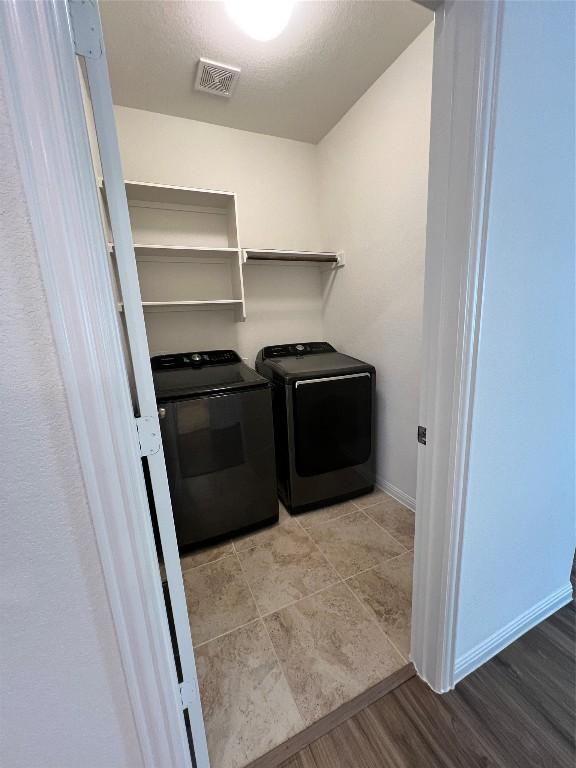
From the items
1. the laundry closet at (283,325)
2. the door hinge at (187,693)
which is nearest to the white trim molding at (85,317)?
the door hinge at (187,693)

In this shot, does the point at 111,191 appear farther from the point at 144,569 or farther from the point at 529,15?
the point at 529,15

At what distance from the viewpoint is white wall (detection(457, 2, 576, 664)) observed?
794 mm

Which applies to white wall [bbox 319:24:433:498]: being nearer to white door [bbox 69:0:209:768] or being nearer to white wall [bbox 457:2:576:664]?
white wall [bbox 457:2:576:664]

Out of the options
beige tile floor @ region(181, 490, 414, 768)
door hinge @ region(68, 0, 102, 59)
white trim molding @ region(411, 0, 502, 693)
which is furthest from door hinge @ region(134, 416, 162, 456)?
beige tile floor @ region(181, 490, 414, 768)

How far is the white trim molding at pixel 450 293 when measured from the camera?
2.42ft

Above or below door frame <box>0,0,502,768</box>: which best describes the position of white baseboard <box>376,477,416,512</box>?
below

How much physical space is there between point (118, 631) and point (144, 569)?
0.13 meters

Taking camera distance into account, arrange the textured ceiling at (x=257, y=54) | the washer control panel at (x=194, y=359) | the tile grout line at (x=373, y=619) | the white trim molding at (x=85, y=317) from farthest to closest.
A: the washer control panel at (x=194, y=359)
the textured ceiling at (x=257, y=54)
the tile grout line at (x=373, y=619)
the white trim molding at (x=85, y=317)

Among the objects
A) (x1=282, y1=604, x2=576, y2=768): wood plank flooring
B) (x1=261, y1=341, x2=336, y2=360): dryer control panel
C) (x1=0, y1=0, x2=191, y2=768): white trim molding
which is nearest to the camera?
(x1=0, y1=0, x2=191, y2=768): white trim molding

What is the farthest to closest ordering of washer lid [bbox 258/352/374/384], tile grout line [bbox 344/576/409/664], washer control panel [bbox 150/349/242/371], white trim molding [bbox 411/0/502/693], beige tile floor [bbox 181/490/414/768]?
washer control panel [bbox 150/349/242/371]
washer lid [bbox 258/352/374/384]
tile grout line [bbox 344/576/409/664]
beige tile floor [bbox 181/490/414/768]
white trim molding [bbox 411/0/502/693]

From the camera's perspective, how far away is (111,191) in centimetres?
56

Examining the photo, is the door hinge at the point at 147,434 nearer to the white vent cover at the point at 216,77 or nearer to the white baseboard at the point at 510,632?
the white baseboard at the point at 510,632

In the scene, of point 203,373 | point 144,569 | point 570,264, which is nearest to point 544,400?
point 570,264

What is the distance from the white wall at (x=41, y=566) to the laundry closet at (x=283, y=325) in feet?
1.93
